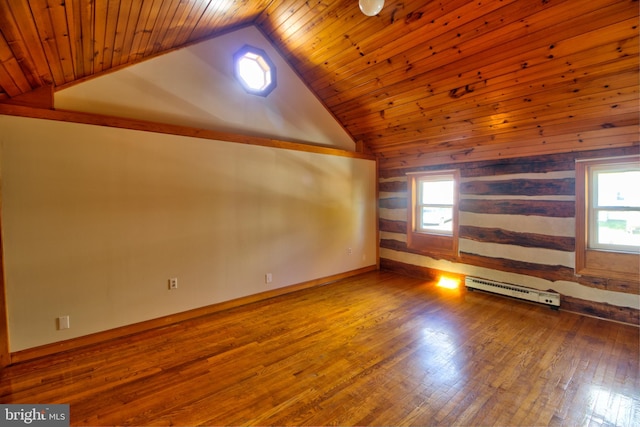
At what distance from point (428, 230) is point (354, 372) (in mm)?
3509

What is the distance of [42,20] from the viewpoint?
1721mm

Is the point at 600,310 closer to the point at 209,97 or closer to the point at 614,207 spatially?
the point at 614,207

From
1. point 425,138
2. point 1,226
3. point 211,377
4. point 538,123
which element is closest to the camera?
point 211,377

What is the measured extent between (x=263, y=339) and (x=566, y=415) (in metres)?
2.47

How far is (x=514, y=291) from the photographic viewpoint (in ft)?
13.2

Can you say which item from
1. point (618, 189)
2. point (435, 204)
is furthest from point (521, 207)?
point (435, 204)

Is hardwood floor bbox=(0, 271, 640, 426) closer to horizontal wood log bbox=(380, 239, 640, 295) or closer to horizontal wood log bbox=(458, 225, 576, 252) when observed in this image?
horizontal wood log bbox=(380, 239, 640, 295)

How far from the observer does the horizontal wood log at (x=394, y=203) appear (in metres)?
5.44

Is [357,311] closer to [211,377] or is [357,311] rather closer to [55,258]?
[211,377]

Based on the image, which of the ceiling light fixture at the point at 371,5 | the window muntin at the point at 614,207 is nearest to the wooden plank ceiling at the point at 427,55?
the window muntin at the point at 614,207

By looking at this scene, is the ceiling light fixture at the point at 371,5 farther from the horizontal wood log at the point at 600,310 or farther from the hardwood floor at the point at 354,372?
the horizontal wood log at the point at 600,310

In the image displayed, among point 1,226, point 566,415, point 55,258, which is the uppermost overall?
point 1,226

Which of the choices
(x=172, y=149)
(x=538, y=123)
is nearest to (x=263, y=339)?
(x=172, y=149)

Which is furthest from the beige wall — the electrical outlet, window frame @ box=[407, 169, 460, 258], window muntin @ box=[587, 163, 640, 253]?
window muntin @ box=[587, 163, 640, 253]
